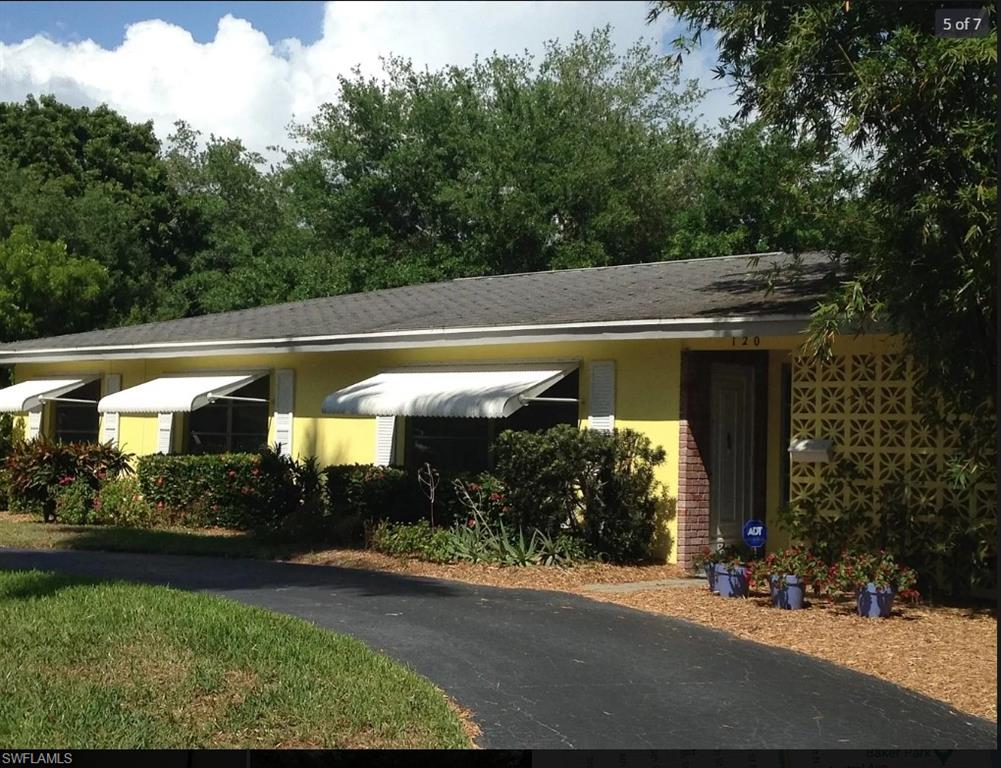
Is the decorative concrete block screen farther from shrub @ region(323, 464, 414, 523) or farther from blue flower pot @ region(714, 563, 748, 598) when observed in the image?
shrub @ region(323, 464, 414, 523)

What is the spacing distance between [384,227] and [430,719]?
87.6 feet

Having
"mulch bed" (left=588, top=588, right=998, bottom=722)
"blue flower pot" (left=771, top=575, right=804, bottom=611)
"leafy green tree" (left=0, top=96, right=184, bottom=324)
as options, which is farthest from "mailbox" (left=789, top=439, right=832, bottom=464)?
"leafy green tree" (left=0, top=96, right=184, bottom=324)

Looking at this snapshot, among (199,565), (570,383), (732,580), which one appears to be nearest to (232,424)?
(199,565)

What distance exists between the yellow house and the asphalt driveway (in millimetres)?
3012

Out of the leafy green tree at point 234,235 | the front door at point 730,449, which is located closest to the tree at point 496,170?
the leafy green tree at point 234,235

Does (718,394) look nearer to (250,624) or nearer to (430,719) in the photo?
(250,624)

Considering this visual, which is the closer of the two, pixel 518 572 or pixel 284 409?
pixel 518 572

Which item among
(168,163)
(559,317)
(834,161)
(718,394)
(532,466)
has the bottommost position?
(532,466)

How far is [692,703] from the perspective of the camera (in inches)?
277

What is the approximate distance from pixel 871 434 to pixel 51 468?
38.2 ft

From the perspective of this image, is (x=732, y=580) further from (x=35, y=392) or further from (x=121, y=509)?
(x=35, y=392)

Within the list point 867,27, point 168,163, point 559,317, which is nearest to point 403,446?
point 559,317

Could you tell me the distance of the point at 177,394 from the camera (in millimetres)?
17844

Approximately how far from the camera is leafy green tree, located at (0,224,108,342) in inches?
1023
